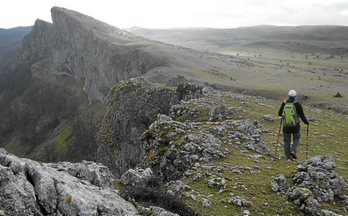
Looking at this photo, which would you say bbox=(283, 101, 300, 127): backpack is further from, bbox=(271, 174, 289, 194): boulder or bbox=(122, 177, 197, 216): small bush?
bbox=(122, 177, 197, 216): small bush

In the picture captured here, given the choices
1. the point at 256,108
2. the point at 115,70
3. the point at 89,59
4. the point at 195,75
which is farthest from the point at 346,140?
the point at 89,59

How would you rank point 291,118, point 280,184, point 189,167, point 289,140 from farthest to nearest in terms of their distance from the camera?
point 289,140 < point 291,118 < point 189,167 < point 280,184

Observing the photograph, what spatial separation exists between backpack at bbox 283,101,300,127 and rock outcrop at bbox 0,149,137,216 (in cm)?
1241

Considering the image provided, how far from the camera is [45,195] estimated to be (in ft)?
34.0

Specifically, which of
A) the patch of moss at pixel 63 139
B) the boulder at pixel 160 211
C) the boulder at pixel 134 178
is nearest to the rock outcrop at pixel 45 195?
the boulder at pixel 160 211

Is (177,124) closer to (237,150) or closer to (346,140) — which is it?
(237,150)

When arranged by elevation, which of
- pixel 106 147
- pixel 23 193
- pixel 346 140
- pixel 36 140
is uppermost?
pixel 23 193

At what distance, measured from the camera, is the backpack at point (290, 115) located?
73.3ft

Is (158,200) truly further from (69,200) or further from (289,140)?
(289,140)

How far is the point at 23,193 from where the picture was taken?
9875 millimetres

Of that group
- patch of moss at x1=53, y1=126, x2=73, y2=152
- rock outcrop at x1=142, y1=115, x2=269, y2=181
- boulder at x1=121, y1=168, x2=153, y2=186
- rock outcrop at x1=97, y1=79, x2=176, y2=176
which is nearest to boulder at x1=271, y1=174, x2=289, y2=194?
rock outcrop at x1=142, y1=115, x2=269, y2=181

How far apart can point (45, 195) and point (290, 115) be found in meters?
15.0

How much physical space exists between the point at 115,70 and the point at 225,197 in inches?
4466

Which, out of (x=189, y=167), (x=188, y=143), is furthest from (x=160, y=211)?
(x=188, y=143)
